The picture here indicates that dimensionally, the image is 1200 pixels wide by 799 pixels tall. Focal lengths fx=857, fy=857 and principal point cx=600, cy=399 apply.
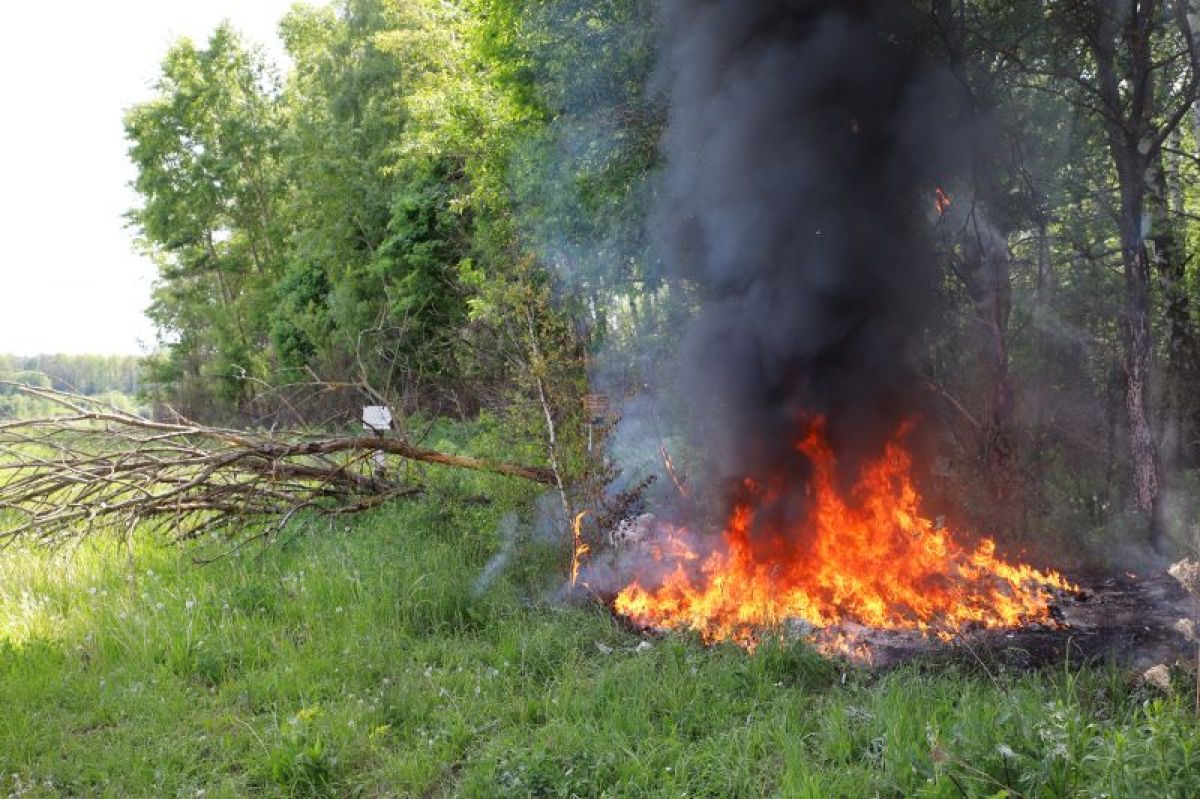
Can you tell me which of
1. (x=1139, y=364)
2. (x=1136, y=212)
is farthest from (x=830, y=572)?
(x=1136, y=212)

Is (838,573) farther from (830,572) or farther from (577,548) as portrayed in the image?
(577,548)

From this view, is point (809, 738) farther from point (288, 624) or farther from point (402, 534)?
point (402, 534)

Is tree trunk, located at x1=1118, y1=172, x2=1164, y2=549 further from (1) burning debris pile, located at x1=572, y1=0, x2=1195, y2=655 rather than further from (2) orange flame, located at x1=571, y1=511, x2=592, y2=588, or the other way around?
(2) orange flame, located at x1=571, y1=511, x2=592, y2=588

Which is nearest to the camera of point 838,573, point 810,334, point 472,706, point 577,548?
point 472,706

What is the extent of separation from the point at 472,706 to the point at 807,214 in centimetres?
434

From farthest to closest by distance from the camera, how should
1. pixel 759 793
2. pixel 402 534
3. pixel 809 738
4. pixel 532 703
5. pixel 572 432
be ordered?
1. pixel 402 534
2. pixel 572 432
3. pixel 532 703
4. pixel 809 738
5. pixel 759 793

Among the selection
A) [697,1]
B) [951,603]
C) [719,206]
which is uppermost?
[697,1]

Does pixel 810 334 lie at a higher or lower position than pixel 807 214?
lower

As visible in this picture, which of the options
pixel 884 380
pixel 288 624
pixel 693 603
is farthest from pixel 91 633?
pixel 884 380

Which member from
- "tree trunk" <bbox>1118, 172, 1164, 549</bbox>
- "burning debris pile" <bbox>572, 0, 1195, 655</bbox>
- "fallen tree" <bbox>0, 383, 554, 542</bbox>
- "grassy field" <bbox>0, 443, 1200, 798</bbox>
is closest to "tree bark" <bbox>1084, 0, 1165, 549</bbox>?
"tree trunk" <bbox>1118, 172, 1164, 549</bbox>

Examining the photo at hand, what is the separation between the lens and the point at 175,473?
7297mm

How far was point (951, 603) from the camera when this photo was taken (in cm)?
550

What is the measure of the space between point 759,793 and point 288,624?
3.47 m

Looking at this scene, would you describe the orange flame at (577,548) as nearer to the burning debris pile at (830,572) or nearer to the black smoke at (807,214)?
the burning debris pile at (830,572)
